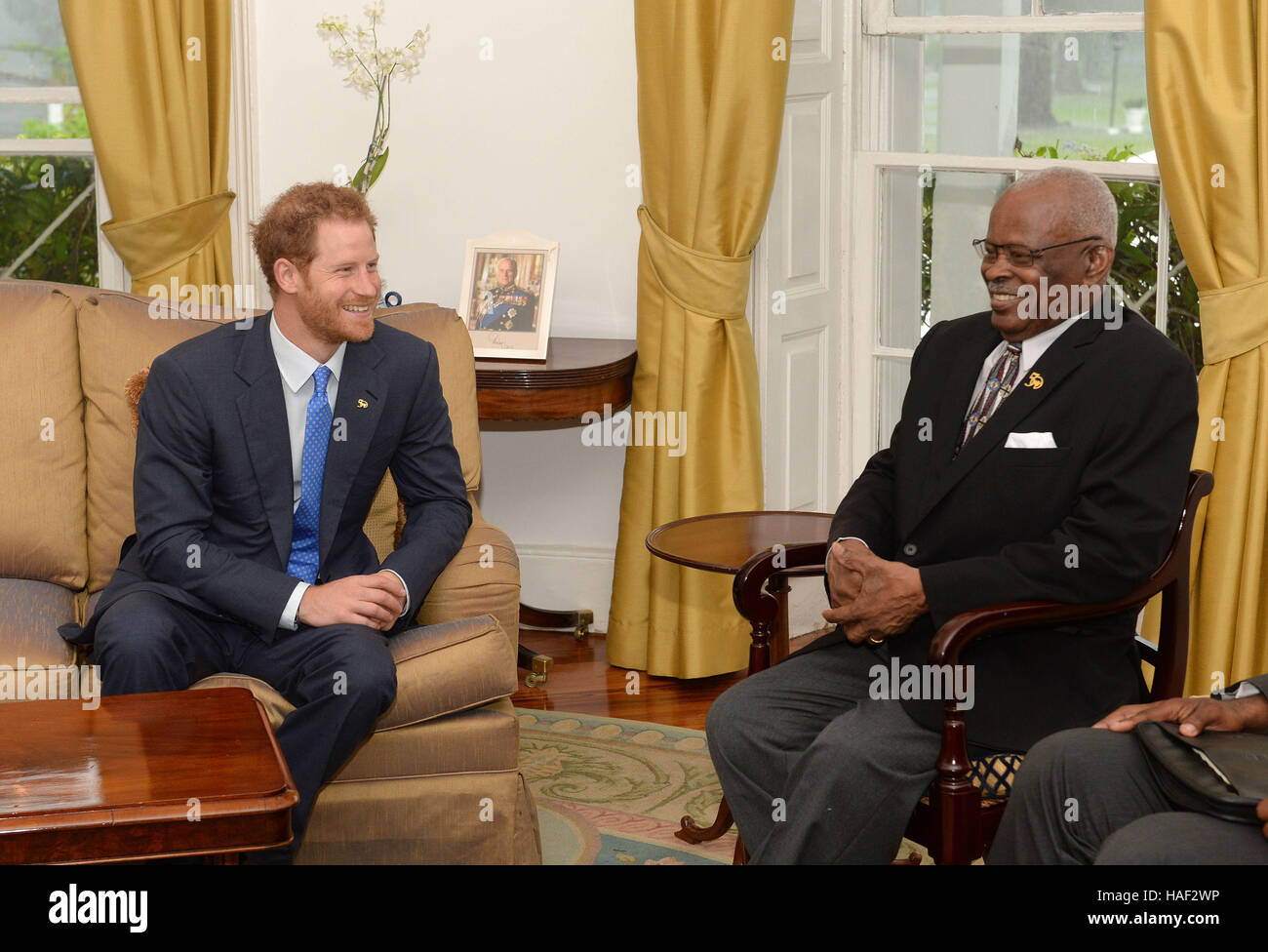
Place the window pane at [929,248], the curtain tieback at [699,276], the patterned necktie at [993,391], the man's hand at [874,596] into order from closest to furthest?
the man's hand at [874,596]
the patterned necktie at [993,391]
the curtain tieback at [699,276]
the window pane at [929,248]

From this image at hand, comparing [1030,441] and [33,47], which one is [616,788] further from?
[33,47]

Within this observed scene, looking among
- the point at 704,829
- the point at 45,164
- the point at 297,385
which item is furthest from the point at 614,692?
the point at 45,164

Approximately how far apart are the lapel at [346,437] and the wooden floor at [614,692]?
4.22ft

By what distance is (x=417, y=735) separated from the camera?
266 cm

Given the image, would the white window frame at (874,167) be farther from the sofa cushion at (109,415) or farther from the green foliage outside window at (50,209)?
the green foliage outside window at (50,209)

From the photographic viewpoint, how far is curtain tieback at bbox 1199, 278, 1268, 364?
330 cm

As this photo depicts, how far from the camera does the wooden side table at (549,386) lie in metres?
3.91

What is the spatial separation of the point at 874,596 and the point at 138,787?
1256mm

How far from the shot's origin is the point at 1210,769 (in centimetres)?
198

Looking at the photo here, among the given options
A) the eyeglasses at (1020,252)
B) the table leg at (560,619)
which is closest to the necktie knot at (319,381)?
the eyeglasses at (1020,252)

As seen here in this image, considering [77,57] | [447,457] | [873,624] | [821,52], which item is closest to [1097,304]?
[873,624]

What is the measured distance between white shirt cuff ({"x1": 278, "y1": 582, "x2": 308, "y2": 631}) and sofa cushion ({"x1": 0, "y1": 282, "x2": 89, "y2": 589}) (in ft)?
2.15

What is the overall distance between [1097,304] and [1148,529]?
436mm
